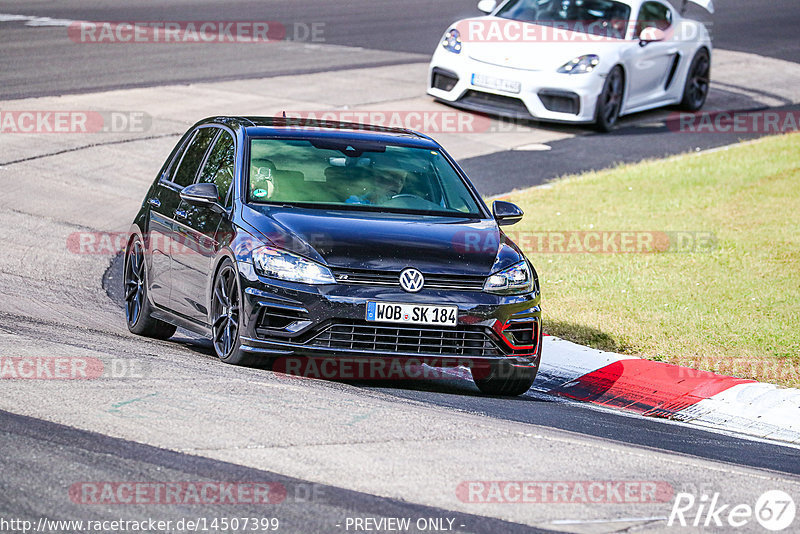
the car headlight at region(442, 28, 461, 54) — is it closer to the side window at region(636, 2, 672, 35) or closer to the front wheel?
the side window at region(636, 2, 672, 35)

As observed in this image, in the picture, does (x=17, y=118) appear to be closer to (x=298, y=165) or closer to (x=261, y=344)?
(x=298, y=165)

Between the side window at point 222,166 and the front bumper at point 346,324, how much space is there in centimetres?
107

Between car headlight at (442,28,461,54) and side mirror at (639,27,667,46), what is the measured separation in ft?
9.12

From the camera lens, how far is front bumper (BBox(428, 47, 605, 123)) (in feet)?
60.8

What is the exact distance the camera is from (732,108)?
Answer: 73.6ft

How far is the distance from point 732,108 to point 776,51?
684 centimetres

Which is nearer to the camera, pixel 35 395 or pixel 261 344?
pixel 35 395

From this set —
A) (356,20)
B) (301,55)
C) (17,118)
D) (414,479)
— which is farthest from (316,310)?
(356,20)

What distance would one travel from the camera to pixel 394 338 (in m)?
7.45

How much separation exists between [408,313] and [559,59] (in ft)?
38.9

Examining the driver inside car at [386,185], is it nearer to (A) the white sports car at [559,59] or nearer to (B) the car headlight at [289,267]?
(B) the car headlight at [289,267]

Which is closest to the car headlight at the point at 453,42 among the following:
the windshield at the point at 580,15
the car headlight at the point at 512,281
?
the windshield at the point at 580,15

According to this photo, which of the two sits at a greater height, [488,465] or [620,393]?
[488,465]

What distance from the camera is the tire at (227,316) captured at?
7.60 m
